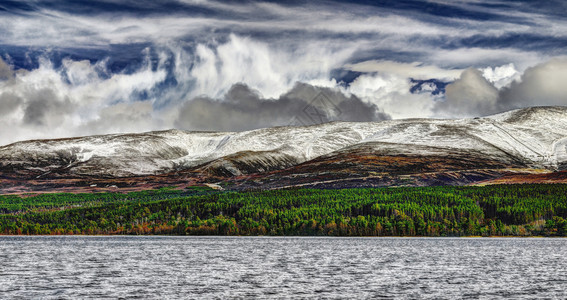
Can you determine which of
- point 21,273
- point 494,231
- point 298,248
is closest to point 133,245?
point 298,248

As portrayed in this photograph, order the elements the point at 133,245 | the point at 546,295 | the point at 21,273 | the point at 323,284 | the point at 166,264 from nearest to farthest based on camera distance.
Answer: the point at 546,295 → the point at 323,284 → the point at 21,273 → the point at 166,264 → the point at 133,245

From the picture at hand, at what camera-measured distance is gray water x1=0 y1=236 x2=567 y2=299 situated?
74.3m

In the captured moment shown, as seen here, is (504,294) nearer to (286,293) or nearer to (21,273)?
(286,293)

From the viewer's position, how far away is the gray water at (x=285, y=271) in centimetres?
7431

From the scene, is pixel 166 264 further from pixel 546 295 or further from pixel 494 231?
pixel 494 231

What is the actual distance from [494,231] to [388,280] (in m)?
119

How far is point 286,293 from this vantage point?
72.7 m

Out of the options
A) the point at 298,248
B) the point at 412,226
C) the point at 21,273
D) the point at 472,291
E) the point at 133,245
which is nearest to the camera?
the point at 472,291

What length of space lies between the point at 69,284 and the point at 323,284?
31950mm

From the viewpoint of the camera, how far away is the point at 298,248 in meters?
147

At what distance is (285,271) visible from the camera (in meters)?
97.2

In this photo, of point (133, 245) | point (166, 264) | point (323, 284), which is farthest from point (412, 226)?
point (323, 284)

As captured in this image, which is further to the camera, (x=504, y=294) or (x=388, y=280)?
(x=388, y=280)

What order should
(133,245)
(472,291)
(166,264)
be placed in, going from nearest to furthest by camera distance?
(472,291) < (166,264) < (133,245)
